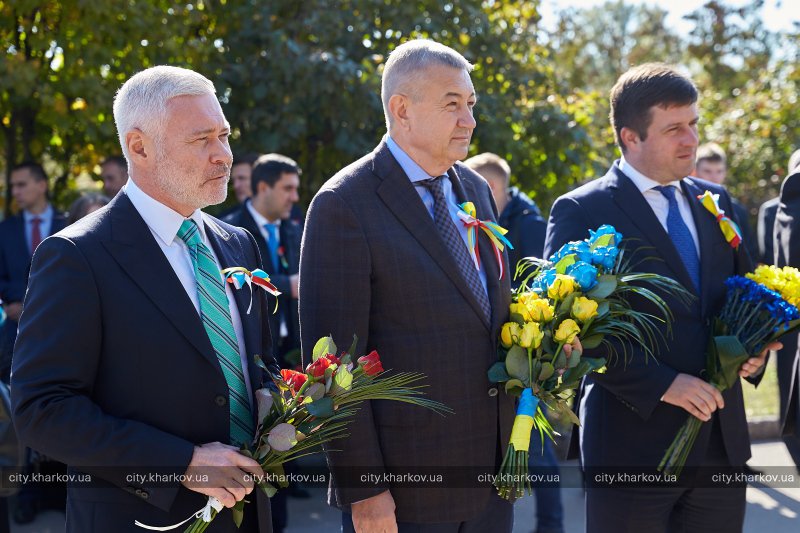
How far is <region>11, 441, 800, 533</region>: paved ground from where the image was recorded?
6441 mm

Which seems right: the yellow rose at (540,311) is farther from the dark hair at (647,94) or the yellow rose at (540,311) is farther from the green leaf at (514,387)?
the dark hair at (647,94)

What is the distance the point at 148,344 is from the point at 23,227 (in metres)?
5.20

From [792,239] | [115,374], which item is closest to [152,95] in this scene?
[115,374]

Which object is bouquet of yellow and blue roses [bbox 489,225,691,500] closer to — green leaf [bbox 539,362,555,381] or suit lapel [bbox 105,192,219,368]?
green leaf [bbox 539,362,555,381]

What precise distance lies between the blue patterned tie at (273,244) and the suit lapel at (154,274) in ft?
13.8

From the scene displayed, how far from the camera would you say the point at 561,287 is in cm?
350

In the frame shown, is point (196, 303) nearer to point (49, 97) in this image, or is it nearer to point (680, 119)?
point (680, 119)

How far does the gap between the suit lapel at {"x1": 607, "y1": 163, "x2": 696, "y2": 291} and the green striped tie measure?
76.6 inches

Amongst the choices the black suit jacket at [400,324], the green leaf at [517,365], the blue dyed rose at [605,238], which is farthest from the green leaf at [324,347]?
the blue dyed rose at [605,238]

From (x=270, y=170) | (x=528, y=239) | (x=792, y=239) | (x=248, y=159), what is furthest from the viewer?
(x=248, y=159)

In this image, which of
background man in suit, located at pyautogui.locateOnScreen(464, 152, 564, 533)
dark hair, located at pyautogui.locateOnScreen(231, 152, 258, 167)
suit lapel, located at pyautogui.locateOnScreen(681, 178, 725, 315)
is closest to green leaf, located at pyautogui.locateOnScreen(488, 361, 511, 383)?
suit lapel, located at pyautogui.locateOnScreen(681, 178, 725, 315)

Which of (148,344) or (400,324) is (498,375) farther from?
(148,344)

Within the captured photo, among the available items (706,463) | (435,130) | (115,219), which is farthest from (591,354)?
(115,219)

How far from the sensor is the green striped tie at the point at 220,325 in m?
2.88
